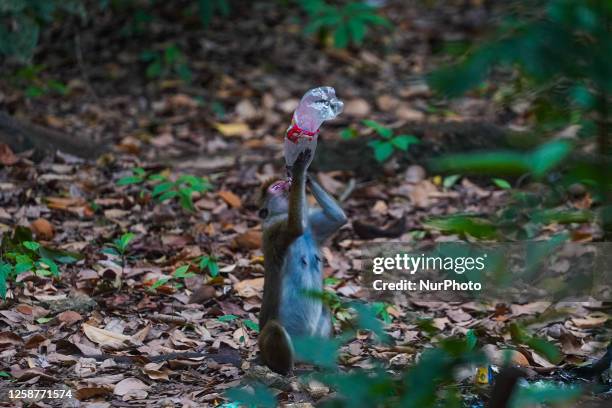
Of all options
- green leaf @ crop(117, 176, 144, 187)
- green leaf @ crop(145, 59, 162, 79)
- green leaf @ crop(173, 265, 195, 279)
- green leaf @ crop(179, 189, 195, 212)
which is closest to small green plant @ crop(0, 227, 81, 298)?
green leaf @ crop(173, 265, 195, 279)

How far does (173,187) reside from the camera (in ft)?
21.1

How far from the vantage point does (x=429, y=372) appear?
239cm

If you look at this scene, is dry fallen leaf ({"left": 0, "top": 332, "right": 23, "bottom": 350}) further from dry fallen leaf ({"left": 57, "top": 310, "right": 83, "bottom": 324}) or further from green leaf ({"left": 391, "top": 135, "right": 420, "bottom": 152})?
green leaf ({"left": 391, "top": 135, "right": 420, "bottom": 152})

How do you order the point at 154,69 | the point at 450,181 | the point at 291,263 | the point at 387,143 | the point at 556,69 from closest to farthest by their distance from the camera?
the point at 556,69 < the point at 291,263 < the point at 387,143 < the point at 450,181 < the point at 154,69

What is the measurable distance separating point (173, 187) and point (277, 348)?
235cm

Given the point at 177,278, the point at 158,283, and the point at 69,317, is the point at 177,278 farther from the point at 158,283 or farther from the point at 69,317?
the point at 69,317

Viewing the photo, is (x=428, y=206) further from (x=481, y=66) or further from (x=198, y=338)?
(x=481, y=66)

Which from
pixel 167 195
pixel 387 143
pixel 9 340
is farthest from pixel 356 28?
pixel 9 340

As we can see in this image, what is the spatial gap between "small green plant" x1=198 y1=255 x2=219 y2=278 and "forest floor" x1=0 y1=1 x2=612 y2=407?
70 millimetres

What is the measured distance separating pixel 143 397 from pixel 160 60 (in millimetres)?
5714

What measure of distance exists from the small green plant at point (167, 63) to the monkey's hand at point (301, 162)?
507cm

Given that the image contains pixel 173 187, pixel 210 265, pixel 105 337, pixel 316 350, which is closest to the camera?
pixel 316 350

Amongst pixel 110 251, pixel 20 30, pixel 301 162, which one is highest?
pixel 20 30

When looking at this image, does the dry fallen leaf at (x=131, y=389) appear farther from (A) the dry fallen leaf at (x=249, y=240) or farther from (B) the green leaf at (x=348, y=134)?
(B) the green leaf at (x=348, y=134)
